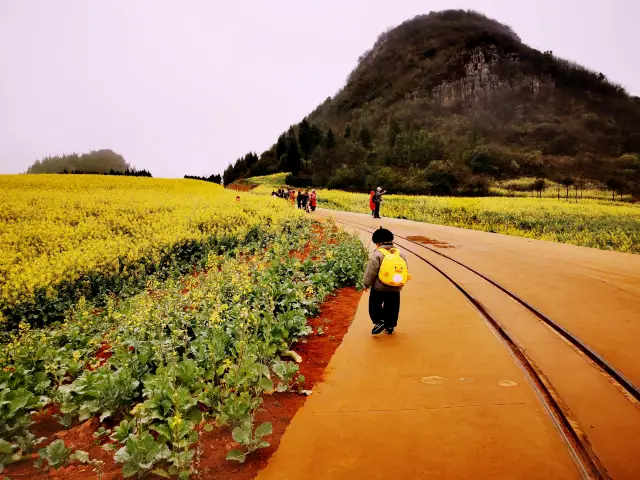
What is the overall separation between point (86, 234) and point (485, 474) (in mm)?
15876

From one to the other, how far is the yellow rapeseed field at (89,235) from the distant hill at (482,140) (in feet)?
180

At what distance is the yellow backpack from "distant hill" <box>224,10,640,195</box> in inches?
2575

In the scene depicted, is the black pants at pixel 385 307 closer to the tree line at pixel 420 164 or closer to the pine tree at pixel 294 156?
the tree line at pixel 420 164

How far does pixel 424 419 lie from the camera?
3.81m

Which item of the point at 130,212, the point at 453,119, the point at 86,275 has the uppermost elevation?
the point at 453,119

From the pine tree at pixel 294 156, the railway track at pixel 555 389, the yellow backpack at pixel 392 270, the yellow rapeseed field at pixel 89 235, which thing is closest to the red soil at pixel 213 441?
the yellow backpack at pixel 392 270

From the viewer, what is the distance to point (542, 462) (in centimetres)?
316

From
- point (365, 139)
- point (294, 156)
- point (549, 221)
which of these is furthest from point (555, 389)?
point (365, 139)

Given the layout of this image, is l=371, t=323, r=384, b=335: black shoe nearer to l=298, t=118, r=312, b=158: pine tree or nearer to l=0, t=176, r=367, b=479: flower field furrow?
l=0, t=176, r=367, b=479: flower field furrow

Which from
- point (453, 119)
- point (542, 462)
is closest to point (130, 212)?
point (542, 462)

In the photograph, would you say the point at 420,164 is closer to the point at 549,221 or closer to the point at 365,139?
the point at 365,139

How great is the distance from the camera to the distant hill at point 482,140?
3287 inches

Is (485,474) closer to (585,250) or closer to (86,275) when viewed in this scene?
(86,275)

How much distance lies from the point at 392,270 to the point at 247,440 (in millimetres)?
3208
